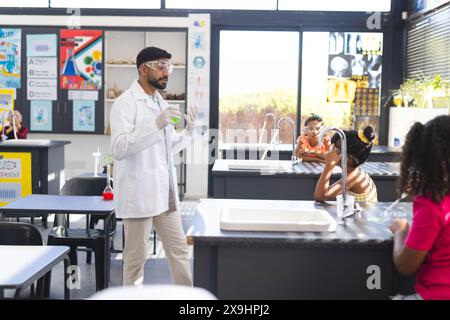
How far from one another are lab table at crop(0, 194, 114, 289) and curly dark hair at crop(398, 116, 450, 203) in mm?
2270

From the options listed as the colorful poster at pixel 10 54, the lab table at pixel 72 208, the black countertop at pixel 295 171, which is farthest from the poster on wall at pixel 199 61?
the lab table at pixel 72 208

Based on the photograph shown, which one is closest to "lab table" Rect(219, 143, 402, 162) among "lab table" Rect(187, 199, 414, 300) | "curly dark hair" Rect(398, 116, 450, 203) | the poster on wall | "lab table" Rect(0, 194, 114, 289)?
the poster on wall

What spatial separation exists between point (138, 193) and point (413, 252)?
5.51 feet

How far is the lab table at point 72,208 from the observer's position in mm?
3998

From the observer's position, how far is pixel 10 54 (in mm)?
8492

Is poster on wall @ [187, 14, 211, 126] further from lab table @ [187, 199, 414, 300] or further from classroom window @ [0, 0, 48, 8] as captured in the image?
lab table @ [187, 199, 414, 300]

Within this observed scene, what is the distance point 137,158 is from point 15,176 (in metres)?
3.78

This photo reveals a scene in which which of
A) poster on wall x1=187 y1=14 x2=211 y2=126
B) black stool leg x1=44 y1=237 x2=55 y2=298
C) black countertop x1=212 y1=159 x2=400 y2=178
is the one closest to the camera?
black stool leg x1=44 y1=237 x2=55 y2=298

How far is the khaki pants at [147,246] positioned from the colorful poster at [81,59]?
529cm

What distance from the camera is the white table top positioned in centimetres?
228

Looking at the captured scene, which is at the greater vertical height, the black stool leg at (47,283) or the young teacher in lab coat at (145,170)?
the young teacher in lab coat at (145,170)

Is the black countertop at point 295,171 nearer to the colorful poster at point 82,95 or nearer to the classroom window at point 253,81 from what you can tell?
the classroom window at point 253,81

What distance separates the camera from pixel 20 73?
851cm
